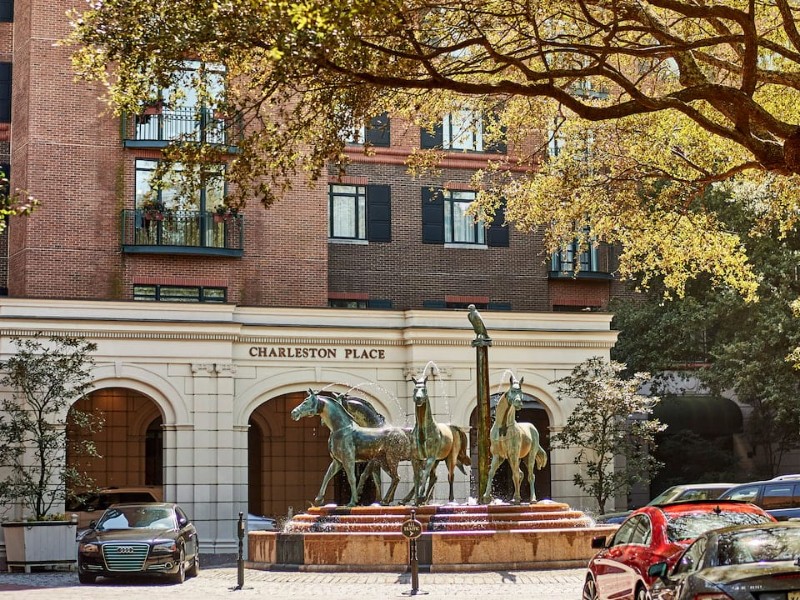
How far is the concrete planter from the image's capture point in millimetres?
28969

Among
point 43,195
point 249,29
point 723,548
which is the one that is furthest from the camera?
point 43,195

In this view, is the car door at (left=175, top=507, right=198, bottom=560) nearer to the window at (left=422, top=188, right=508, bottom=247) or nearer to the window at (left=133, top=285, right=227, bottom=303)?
the window at (left=133, top=285, right=227, bottom=303)

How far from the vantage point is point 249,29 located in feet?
54.0

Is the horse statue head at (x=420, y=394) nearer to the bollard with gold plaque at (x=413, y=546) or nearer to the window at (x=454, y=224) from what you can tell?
the bollard with gold plaque at (x=413, y=546)

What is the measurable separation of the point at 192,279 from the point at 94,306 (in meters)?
5.01

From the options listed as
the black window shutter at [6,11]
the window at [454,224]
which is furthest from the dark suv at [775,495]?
the black window shutter at [6,11]

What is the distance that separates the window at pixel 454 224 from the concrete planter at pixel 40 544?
1705 cm

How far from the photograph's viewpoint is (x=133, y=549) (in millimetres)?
25062

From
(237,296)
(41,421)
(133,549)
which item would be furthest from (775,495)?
(237,296)

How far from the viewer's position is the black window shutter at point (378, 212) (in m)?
42.4

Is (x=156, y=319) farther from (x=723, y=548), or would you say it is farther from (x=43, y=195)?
(x=723, y=548)

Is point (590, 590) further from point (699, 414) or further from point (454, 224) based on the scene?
point (699, 414)

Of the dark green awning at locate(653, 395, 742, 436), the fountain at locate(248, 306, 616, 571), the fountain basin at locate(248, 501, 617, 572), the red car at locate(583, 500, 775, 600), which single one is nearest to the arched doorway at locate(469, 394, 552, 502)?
the dark green awning at locate(653, 395, 742, 436)

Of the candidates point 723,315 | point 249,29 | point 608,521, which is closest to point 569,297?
point 723,315
